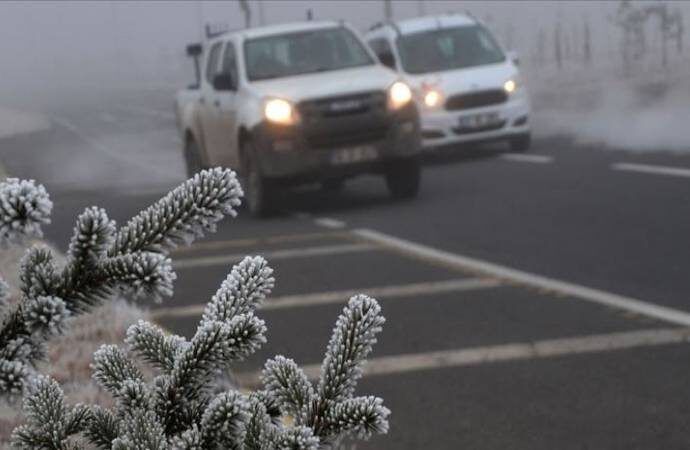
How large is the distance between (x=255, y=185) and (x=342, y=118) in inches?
41.5

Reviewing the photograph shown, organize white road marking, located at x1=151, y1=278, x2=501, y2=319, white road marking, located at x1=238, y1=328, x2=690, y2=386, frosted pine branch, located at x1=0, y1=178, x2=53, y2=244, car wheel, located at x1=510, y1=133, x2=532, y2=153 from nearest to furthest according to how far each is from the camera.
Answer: frosted pine branch, located at x1=0, y1=178, x2=53, y2=244, white road marking, located at x1=238, y1=328, x2=690, y2=386, white road marking, located at x1=151, y1=278, x2=501, y2=319, car wheel, located at x1=510, y1=133, x2=532, y2=153

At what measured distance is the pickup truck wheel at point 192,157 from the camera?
19281mm

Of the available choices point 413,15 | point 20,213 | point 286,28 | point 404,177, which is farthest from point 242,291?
point 413,15

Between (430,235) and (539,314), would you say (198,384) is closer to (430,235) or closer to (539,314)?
(539,314)

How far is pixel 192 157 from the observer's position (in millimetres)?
19578

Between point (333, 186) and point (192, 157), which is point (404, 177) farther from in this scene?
point (192, 157)

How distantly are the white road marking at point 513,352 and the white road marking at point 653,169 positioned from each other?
8615 mm

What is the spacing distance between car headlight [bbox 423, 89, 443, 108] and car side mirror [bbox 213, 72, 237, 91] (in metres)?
5.30

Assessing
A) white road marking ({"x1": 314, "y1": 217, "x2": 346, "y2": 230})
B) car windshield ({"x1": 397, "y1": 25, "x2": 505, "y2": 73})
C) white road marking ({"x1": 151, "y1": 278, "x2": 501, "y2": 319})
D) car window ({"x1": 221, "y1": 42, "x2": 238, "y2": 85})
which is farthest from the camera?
car windshield ({"x1": 397, "y1": 25, "x2": 505, "y2": 73})

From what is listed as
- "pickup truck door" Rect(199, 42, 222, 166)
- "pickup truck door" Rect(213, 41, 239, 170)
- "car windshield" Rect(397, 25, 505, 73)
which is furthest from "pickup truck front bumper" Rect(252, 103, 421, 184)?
"car windshield" Rect(397, 25, 505, 73)

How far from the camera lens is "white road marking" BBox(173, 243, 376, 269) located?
13.1 meters

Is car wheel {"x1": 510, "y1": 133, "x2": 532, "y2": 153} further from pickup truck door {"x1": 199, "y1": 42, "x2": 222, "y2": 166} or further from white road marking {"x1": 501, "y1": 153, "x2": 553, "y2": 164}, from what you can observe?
pickup truck door {"x1": 199, "y1": 42, "x2": 222, "y2": 166}

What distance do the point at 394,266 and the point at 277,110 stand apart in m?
4.95

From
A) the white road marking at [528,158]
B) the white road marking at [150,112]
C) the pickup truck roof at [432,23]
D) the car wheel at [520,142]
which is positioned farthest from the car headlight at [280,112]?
the white road marking at [150,112]
